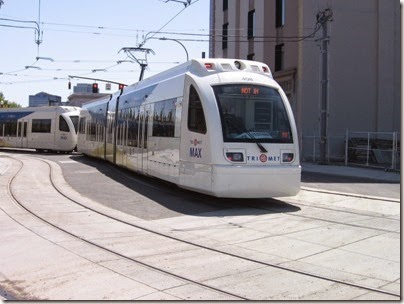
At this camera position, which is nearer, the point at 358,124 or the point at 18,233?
the point at 18,233

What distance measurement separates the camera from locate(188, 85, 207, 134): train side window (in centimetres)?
1120

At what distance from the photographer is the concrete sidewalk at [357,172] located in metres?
19.3

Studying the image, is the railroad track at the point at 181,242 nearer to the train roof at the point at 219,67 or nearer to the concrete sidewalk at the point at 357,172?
the train roof at the point at 219,67

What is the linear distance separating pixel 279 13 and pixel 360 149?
36.0 ft

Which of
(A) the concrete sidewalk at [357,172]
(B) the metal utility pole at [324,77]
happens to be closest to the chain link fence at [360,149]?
(A) the concrete sidewalk at [357,172]

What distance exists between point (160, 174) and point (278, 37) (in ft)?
68.3

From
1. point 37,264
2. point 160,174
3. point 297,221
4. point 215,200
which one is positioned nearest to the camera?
point 37,264

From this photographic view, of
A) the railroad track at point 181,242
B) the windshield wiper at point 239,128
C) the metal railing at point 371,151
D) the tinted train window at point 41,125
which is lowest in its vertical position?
the railroad track at point 181,242

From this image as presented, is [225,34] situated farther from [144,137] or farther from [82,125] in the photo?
[144,137]

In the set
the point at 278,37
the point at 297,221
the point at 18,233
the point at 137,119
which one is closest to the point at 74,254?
the point at 18,233

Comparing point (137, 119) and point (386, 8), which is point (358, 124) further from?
point (137, 119)

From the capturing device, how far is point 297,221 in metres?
9.76

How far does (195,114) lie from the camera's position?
453 inches

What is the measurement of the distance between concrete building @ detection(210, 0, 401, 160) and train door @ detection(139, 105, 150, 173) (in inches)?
599
